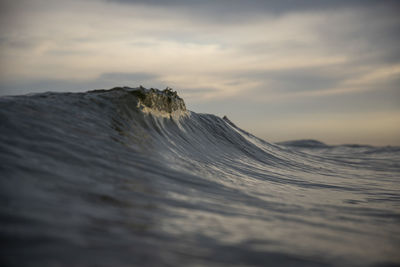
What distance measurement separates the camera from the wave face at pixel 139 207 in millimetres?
1840

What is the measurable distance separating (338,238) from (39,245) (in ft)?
6.75

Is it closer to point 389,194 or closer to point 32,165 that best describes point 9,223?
point 32,165

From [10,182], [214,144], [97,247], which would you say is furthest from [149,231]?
[214,144]

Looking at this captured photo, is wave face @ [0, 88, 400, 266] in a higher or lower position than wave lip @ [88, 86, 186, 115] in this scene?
lower

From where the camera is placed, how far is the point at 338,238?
2398 mm

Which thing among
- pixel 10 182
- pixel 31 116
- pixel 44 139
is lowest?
pixel 10 182

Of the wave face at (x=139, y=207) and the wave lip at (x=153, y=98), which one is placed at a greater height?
the wave lip at (x=153, y=98)

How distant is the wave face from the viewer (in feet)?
6.04

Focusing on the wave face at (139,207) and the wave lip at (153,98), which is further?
the wave lip at (153,98)

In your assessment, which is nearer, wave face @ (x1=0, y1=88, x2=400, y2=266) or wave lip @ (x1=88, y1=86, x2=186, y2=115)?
wave face @ (x1=0, y1=88, x2=400, y2=266)

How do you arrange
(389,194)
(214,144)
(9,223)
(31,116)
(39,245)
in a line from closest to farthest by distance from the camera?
→ (39,245) < (9,223) < (31,116) < (389,194) < (214,144)

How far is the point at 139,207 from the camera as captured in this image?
2.59 meters

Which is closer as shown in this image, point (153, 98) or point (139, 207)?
point (139, 207)

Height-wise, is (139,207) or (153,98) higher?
(153,98)
